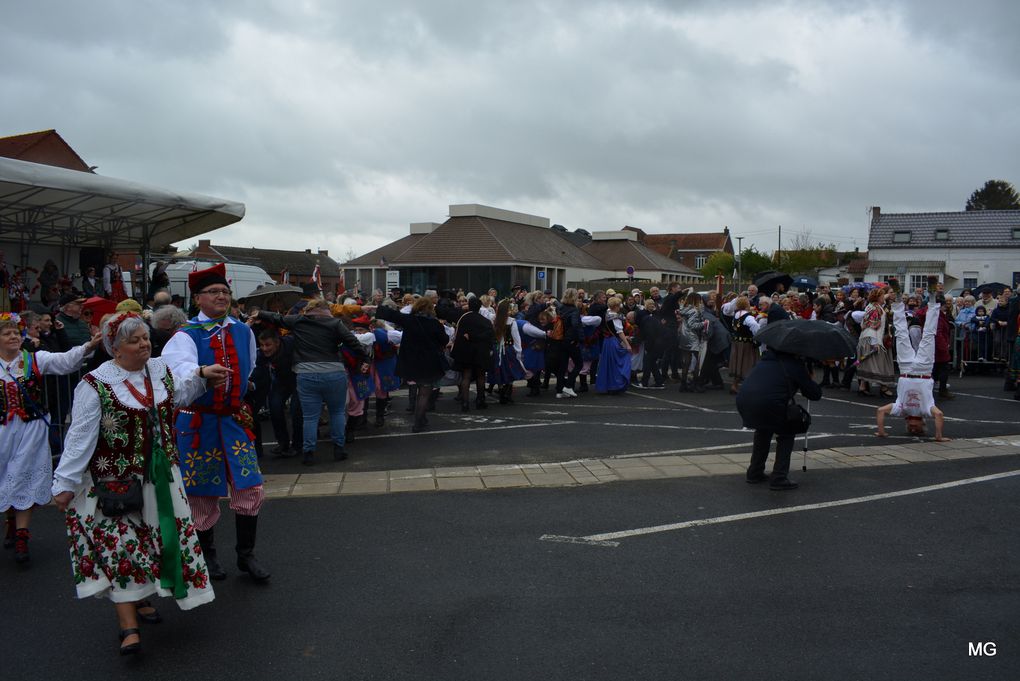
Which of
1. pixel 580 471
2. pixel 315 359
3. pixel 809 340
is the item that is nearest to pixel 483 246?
pixel 315 359

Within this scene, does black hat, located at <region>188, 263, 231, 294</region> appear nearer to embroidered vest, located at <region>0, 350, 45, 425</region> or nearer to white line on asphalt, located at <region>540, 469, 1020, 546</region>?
embroidered vest, located at <region>0, 350, 45, 425</region>

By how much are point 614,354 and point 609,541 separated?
864 centimetres

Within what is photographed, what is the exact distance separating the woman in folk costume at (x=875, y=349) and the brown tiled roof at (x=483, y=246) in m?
34.5

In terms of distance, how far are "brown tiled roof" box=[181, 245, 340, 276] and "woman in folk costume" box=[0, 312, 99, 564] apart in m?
71.1

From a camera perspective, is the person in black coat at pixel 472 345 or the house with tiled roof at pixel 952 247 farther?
the house with tiled roof at pixel 952 247

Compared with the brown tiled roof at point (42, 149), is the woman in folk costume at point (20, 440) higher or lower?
lower

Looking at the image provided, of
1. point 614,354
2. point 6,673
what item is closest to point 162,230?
point 614,354

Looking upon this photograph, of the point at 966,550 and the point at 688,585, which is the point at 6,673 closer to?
the point at 688,585

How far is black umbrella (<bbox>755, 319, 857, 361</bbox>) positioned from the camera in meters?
7.08

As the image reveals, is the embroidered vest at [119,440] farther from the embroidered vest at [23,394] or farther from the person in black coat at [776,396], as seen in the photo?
the person in black coat at [776,396]

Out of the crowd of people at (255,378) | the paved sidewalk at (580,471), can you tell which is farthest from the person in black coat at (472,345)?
the paved sidewalk at (580,471)

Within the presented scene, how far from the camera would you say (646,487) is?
24.7ft

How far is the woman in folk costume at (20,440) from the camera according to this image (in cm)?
567

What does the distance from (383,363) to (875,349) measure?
8.64 meters
